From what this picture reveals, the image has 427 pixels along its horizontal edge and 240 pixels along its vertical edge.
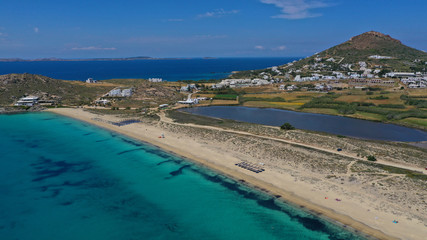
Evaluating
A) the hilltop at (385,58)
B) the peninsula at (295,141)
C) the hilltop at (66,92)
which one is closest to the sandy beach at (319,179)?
the peninsula at (295,141)

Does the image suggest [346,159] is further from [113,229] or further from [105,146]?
[105,146]

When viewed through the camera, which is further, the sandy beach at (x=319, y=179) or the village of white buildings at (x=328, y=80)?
the village of white buildings at (x=328, y=80)

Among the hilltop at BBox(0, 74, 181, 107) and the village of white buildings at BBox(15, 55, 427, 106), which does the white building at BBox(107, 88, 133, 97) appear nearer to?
the village of white buildings at BBox(15, 55, 427, 106)

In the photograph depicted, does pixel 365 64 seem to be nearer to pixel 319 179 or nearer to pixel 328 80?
pixel 328 80

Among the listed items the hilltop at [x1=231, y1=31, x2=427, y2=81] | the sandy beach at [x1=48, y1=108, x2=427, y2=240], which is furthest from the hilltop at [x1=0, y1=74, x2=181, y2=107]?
the hilltop at [x1=231, y1=31, x2=427, y2=81]

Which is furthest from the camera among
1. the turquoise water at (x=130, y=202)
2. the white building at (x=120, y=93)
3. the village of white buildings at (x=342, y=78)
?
the village of white buildings at (x=342, y=78)

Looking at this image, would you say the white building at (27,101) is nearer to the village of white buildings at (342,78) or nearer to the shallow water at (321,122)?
the shallow water at (321,122)

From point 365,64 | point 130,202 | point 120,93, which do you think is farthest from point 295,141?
point 365,64
